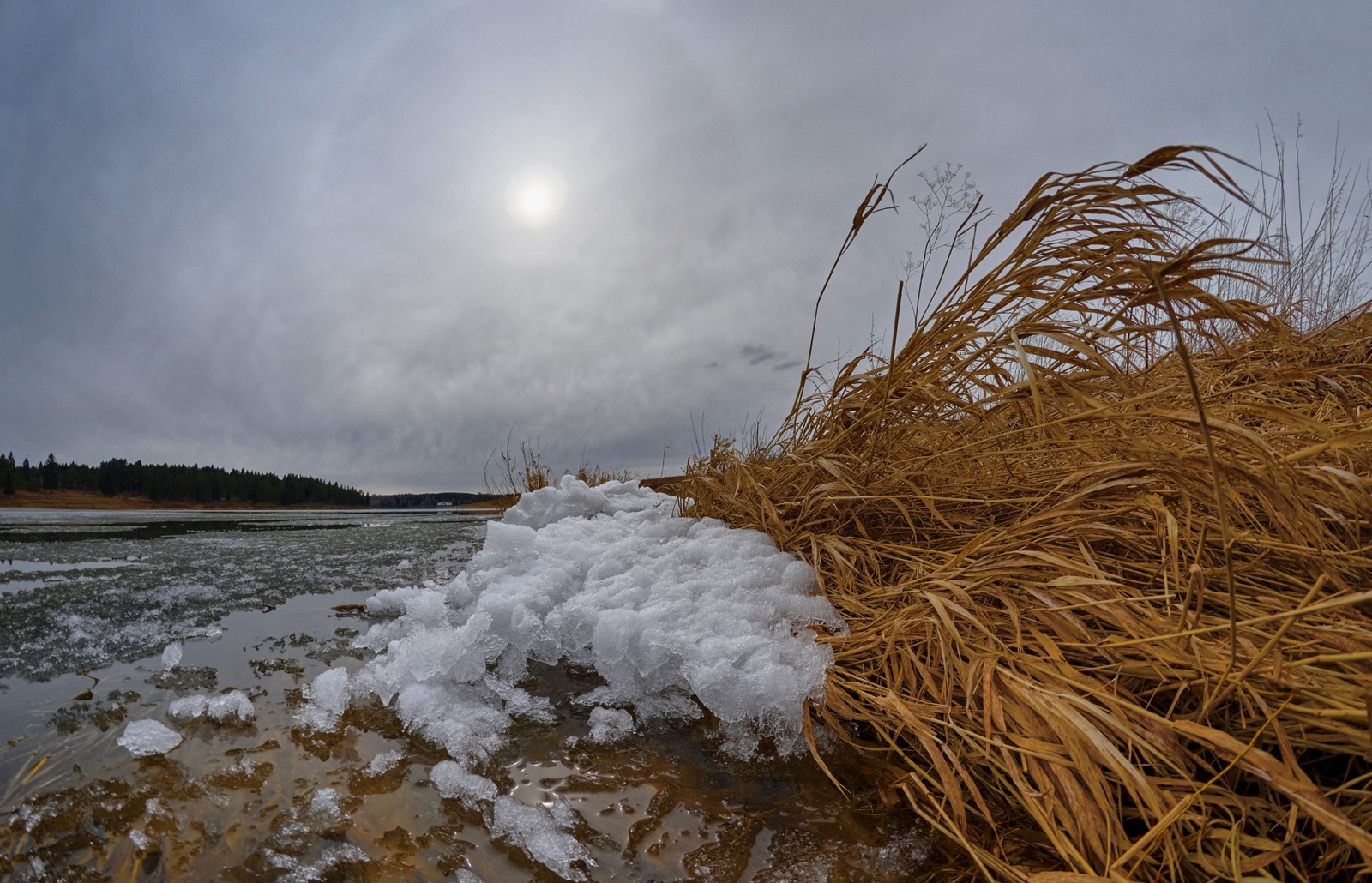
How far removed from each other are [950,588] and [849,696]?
0.30m

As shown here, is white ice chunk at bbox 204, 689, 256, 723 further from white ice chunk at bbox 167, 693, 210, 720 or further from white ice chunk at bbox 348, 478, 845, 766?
white ice chunk at bbox 348, 478, 845, 766

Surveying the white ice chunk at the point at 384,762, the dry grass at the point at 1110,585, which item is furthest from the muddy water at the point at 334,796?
the dry grass at the point at 1110,585

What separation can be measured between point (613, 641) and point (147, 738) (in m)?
0.87

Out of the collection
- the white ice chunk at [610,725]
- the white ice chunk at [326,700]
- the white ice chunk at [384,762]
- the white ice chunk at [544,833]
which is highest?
the white ice chunk at [326,700]

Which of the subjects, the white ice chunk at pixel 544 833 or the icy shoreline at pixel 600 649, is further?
the icy shoreline at pixel 600 649

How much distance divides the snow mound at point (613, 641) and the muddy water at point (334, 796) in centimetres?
6

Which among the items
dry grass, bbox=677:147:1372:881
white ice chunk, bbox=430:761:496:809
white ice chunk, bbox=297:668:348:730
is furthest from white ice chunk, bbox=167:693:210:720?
dry grass, bbox=677:147:1372:881

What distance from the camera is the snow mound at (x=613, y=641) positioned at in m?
1.12

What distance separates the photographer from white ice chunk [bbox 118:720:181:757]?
39.8 inches

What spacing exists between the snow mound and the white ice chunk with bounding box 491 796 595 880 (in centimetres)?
19

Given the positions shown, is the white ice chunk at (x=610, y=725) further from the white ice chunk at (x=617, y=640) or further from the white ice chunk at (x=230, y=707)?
the white ice chunk at (x=230, y=707)

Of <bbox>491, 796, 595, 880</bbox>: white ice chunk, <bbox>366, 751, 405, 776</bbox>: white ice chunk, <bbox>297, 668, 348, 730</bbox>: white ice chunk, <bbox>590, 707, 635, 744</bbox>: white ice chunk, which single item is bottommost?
<bbox>491, 796, 595, 880</bbox>: white ice chunk

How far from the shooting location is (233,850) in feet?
2.55

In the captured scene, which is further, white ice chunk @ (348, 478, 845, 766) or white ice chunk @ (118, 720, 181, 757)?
white ice chunk @ (348, 478, 845, 766)
